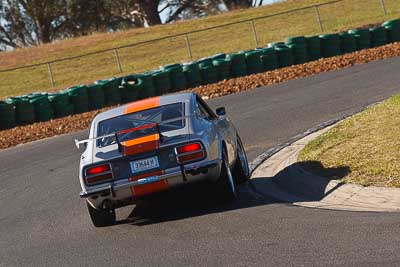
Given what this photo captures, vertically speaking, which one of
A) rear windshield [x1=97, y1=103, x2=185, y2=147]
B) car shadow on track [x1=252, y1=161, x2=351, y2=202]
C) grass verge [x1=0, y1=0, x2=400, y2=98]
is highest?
grass verge [x1=0, y1=0, x2=400, y2=98]

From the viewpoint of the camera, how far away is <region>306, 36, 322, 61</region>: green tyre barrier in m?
30.2

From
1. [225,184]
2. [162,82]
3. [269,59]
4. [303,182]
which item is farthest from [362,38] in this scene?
[225,184]

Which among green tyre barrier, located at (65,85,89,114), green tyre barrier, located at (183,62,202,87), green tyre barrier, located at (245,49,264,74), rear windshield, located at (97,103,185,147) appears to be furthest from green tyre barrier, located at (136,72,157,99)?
rear windshield, located at (97,103,185,147)

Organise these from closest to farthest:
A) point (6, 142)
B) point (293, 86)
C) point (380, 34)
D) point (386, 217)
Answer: point (386, 217), point (6, 142), point (293, 86), point (380, 34)

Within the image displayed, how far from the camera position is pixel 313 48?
99.4 feet

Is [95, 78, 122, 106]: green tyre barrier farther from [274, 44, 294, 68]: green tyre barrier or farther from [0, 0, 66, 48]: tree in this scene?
[0, 0, 66, 48]: tree

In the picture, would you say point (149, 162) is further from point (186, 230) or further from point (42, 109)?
point (42, 109)

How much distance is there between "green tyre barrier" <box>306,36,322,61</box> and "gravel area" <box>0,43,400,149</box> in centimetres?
87

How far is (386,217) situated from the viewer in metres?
8.34

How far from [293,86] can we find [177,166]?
14653 millimetres

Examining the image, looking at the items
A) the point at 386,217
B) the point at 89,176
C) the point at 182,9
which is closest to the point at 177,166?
the point at 89,176

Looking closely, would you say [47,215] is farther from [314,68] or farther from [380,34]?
[380,34]

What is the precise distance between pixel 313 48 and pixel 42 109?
32.1ft

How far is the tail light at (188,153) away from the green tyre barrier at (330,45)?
837 inches
